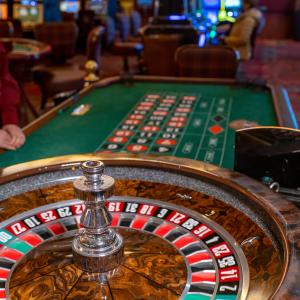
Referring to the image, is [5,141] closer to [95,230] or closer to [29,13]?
[95,230]

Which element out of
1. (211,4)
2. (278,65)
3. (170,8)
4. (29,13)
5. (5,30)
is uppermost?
(211,4)

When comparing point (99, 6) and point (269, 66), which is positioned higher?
point (99, 6)

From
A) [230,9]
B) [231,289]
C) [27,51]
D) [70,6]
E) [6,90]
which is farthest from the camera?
[70,6]

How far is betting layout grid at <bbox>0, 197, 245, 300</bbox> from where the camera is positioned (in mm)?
824

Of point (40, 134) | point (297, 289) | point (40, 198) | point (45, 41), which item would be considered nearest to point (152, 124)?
point (40, 134)

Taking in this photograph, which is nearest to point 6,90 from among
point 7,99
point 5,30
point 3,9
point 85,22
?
point 7,99

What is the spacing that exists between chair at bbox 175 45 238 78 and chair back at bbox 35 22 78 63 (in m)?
2.57

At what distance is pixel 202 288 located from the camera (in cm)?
81

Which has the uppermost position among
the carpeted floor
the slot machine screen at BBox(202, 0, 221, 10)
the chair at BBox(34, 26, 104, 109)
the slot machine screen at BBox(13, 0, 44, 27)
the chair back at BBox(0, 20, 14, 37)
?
the slot machine screen at BBox(202, 0, 221, 10)

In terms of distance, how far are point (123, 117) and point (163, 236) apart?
4.11ft

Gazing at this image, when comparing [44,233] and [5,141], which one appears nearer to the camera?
[44,233]

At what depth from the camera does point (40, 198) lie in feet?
3.75

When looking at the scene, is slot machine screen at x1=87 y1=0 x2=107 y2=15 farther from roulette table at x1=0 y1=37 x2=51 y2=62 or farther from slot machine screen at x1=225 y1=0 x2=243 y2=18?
roulette table at x1=0 y1=37 x2=51 y2=62

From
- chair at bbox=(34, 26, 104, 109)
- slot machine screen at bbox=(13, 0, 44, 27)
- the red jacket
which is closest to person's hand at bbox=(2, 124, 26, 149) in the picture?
the red jacket
